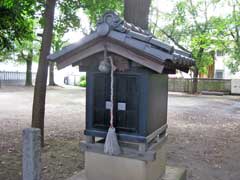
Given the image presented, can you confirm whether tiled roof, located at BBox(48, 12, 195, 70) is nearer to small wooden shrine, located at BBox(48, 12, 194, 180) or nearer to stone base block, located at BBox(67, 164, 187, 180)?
small wooden shrine, located at BBox(48, 12, 194, 180)

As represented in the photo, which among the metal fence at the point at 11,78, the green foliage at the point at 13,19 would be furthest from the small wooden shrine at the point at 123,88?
the metal fence at the point at 11,78

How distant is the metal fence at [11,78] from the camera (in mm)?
25047

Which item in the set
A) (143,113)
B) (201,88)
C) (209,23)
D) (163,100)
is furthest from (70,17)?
(201,88)

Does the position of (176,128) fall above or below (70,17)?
below

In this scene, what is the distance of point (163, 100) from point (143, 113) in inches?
24.1

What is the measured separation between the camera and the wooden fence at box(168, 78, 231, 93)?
21.6 m

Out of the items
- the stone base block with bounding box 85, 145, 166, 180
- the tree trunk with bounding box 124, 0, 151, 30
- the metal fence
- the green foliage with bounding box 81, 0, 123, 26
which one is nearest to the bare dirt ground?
the stone base block with bounding box 85, 145, 166, 180

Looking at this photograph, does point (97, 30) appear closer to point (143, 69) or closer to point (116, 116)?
point (143, 69)

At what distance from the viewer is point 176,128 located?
780 centimetres

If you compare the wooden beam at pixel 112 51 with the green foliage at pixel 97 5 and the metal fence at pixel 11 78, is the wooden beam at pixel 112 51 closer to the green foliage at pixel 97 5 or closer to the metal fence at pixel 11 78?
the green foliage at pixel 97 5

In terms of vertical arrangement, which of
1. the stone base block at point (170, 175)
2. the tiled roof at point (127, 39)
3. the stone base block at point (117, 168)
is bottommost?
the stone base block at point (170, 175)

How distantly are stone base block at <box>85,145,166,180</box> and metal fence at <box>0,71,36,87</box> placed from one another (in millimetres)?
23517

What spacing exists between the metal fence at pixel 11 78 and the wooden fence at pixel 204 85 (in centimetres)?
1383

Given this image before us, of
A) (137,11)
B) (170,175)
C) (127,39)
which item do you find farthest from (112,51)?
(137,11)
